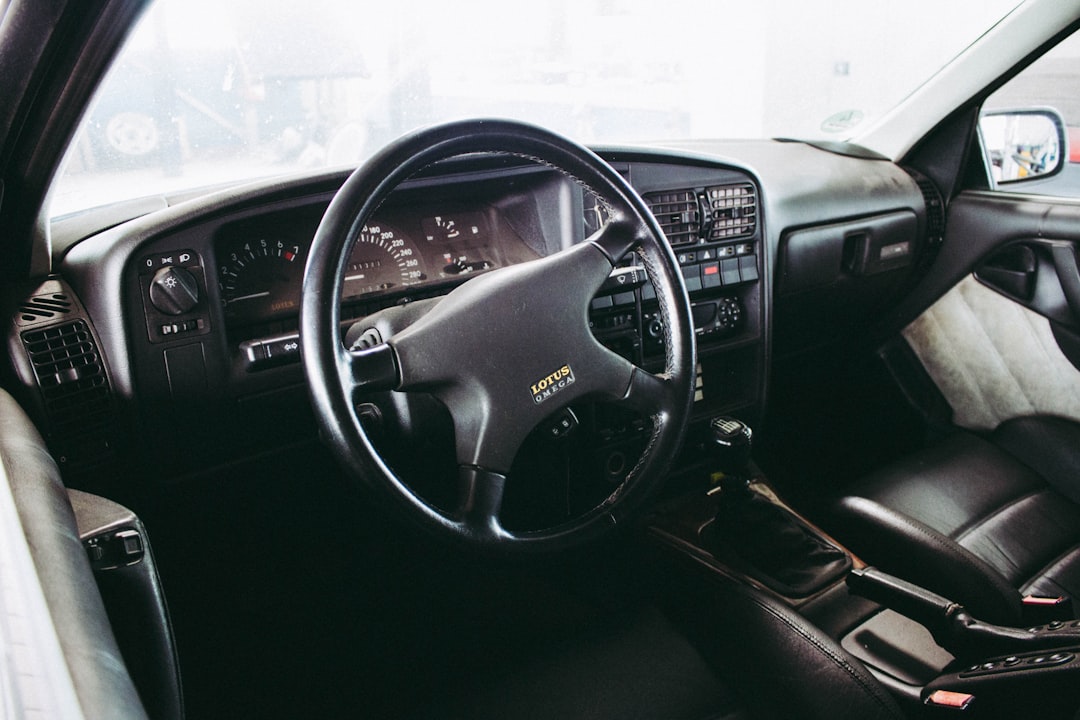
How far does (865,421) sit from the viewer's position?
2510 mm

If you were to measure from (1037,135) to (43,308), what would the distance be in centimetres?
254

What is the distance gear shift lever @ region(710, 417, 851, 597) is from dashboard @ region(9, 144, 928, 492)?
20 cm

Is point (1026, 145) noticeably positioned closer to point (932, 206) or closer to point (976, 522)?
point (932, 206)

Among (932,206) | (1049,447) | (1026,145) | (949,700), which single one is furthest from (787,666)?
(1026,145)

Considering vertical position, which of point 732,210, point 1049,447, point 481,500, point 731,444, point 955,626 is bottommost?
point 1049,447

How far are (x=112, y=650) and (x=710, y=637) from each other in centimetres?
109

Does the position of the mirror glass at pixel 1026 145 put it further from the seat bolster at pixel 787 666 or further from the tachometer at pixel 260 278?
the tachometer at pixel 260 278

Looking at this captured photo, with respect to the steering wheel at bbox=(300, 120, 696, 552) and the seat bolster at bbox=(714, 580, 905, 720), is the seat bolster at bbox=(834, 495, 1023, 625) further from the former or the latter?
the steering wheel at bbox=(300, 120, 696, 552)

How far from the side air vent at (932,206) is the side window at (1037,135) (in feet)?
0.55

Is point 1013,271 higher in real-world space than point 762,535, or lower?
higher

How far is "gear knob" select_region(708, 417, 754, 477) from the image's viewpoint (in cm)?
159

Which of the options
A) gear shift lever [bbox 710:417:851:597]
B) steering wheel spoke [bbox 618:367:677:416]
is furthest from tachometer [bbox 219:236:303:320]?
gear shift lever [bbox 710:417:851:597]

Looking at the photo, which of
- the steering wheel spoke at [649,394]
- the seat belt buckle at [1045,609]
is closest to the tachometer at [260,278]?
the steering wheel spoke at [649,394]

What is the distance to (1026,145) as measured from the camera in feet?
7.95
